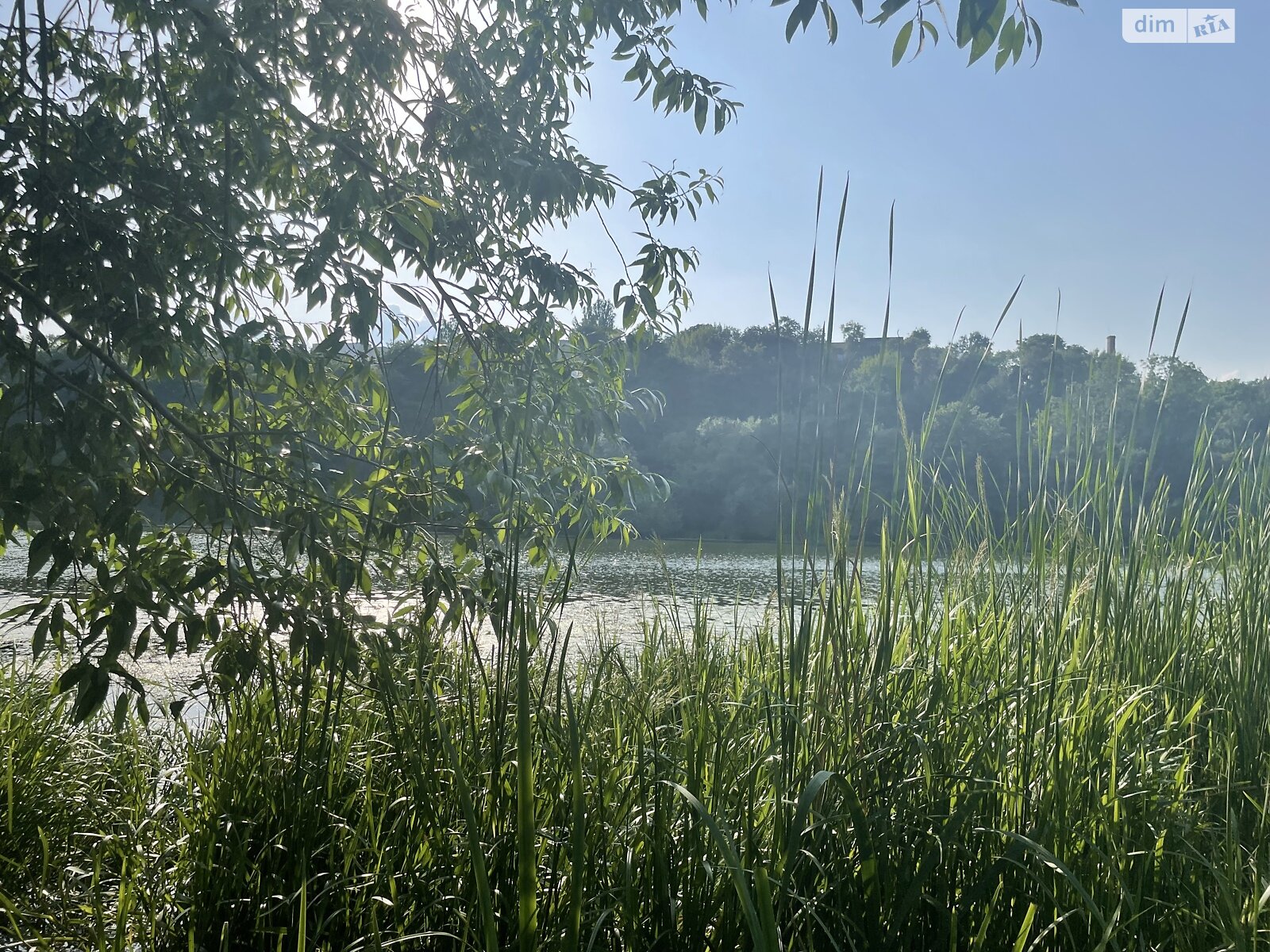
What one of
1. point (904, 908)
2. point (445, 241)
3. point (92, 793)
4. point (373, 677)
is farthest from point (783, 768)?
point (92, 793)

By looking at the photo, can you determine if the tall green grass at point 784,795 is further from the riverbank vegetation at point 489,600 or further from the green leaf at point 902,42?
the green leaf at point 902,42

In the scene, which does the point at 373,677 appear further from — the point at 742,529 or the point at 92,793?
the point at 742,529

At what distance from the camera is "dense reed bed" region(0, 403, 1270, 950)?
1.01 m

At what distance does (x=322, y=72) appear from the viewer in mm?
1918

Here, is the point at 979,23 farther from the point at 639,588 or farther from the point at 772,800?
the point at 639,588

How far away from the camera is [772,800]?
1.13 meters

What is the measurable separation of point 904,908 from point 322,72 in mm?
1948

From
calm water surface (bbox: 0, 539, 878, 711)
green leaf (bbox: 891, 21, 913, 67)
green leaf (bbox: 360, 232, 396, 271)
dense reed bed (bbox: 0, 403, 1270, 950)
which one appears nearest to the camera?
dense reed bed (bbox: 0, 403, 1270, 950)

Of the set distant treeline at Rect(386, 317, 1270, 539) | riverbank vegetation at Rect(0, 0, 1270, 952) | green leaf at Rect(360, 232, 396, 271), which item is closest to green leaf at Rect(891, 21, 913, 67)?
riverbank vegetation at Rect(0, 0, 1270, 952)

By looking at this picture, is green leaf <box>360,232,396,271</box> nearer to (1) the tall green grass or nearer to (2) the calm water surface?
(1) the tall green grass

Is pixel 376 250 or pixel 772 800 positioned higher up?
pixel 376 250

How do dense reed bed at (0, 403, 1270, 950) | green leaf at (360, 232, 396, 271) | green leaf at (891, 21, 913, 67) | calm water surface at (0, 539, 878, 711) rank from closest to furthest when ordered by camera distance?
→ dense reed bed at (0, 403, 1270, 950)
green leaf at (891, 21, 913, 67)
green leaf at (360, 232, 396, 271)
calm water surface at (0, 539, 878, 711)

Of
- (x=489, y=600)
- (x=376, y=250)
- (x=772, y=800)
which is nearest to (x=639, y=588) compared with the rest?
(x=489, y=600)

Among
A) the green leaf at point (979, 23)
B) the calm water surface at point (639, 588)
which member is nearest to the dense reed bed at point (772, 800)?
the green leaf at point (979, 23)
